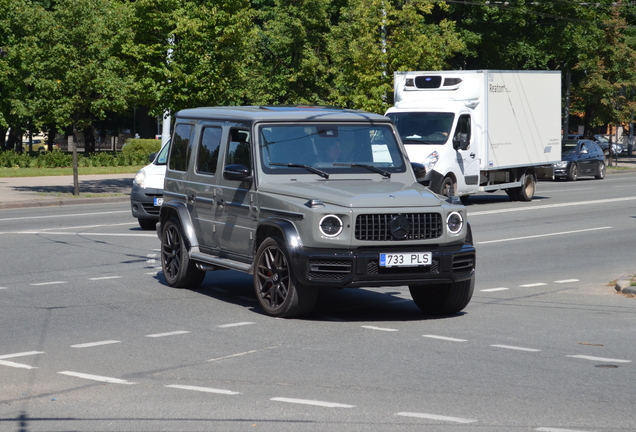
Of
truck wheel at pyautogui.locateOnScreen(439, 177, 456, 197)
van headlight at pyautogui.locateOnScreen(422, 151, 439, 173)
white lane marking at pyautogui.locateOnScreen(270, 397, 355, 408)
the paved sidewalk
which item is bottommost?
the paved sidewalk

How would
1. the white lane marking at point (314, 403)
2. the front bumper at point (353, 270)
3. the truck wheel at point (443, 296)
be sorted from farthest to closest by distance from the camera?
the truck wheel at point (443, 296), the front bumper at point (353, 270), the white lane marking at point (314, 403)

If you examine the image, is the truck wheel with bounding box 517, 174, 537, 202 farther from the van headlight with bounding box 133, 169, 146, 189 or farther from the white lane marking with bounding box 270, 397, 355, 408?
the white lane marking with bounding box 270, 397, 355, 408

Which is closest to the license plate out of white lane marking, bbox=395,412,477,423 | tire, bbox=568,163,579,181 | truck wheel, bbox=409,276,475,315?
truck wheel, bbox=409,276,475,315

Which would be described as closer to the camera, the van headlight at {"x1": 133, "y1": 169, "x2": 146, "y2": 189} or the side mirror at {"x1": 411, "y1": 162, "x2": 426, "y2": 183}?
the side mirror at {"x1": 411, "y1": 162, "x2": 426, "y2": 183}

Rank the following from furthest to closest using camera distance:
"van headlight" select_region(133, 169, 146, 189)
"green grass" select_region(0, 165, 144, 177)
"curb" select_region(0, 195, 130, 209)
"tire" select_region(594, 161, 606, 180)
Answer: "tire" select_region(594, 161, 606, 180) → "green grass" select_region(0, 165, 144, 177) → "curb" select_region(0, 195, 130, 209) → "van headlight" select_region(133, 169, 146, 189)

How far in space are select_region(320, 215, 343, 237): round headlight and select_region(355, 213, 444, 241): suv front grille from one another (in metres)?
0.17

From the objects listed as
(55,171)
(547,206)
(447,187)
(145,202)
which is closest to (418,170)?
(145,202)

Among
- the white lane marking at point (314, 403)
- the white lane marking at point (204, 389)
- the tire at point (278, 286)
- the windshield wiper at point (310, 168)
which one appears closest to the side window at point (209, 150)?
the windshield wiper at point (310, 168)

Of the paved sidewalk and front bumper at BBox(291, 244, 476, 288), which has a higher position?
front bumper at BBox(291, 244, 476, 288)

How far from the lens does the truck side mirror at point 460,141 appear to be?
22.7 metres

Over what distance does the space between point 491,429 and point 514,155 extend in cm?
2059

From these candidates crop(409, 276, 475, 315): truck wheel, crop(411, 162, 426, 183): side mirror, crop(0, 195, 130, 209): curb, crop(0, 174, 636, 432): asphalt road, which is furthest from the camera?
crop(0, 195, 130, 209): curb

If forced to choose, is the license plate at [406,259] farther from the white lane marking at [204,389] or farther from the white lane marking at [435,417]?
the white lane marking at [435,417]

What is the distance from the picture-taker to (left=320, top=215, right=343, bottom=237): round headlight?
862cm
